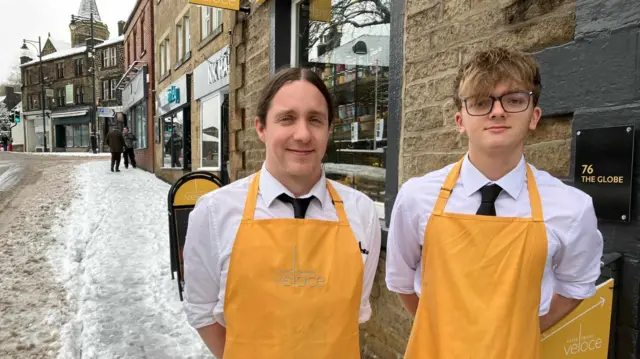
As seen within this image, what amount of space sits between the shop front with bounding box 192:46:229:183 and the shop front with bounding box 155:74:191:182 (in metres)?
0.96

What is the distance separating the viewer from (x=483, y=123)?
4.69 feet

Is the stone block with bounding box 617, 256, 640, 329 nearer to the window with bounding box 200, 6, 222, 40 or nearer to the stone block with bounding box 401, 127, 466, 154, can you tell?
the stone block with bounding box 401, 127, 466, 154

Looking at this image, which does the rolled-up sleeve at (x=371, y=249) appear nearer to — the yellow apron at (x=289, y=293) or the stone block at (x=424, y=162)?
the yellow apron at (x=289, y=293)

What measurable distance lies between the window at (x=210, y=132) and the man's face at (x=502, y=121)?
28.2 ft

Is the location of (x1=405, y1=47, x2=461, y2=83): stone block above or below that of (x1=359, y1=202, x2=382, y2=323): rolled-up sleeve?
above

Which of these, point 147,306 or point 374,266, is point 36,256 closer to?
point 147,306

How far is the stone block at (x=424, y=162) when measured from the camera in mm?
2922

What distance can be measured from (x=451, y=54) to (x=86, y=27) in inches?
2101

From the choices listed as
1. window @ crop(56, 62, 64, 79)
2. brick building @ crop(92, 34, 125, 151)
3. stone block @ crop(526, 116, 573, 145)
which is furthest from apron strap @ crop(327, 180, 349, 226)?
window @ crop(56, 62, 64, 79)

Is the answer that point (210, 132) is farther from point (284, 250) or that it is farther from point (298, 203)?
point (284, 250)

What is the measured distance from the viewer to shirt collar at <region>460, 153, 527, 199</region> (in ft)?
4.80

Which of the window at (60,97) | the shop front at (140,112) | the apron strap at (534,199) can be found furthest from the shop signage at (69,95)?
the apron strap at (534,199)

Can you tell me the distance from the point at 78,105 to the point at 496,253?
157 ft

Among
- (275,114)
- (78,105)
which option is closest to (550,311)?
(275,114)
